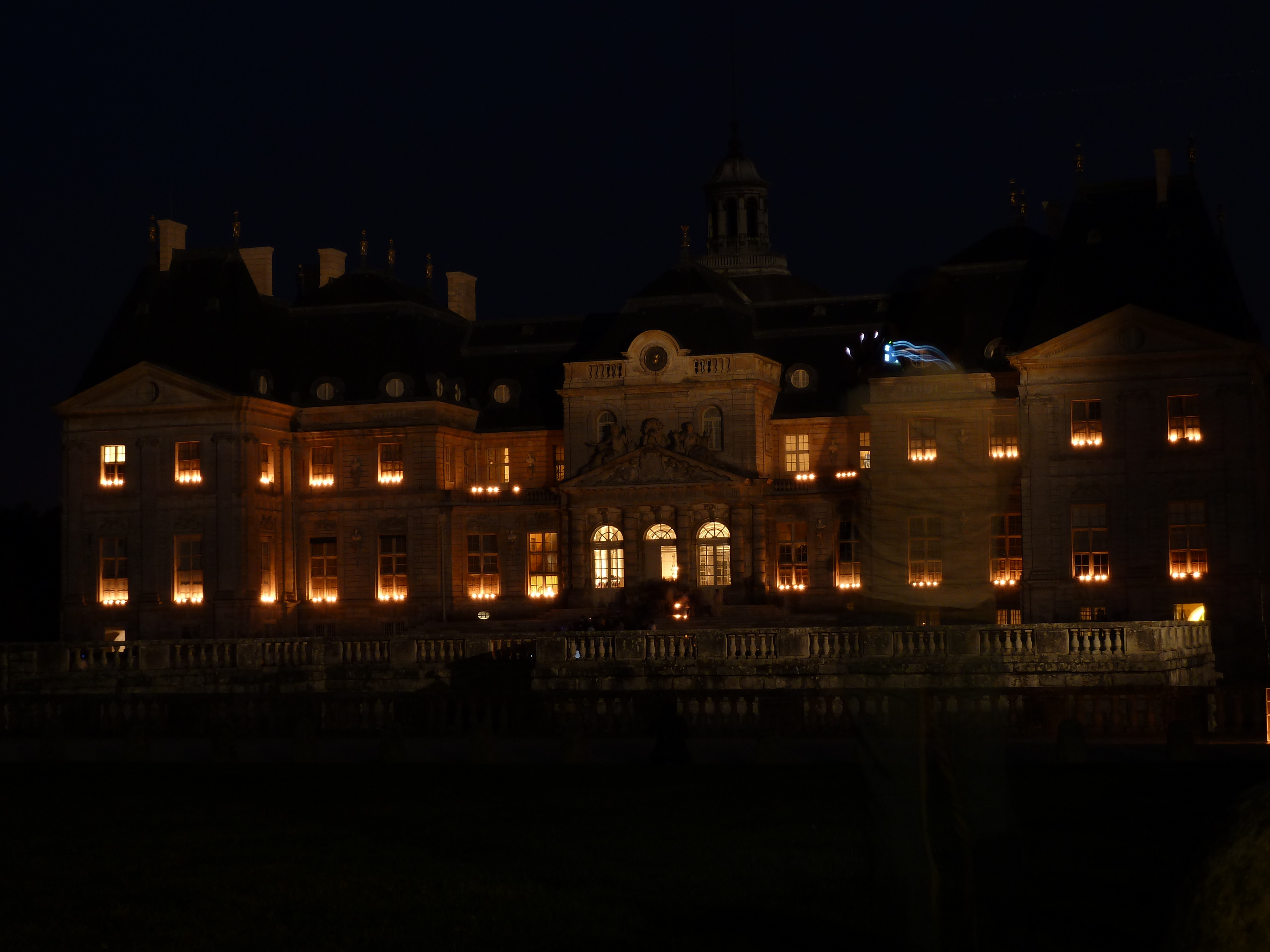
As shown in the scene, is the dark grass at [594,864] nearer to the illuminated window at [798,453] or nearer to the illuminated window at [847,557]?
the illuminated window at [847,557]

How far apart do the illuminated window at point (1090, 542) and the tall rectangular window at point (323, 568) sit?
2375 cm

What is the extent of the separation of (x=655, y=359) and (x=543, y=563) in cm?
780

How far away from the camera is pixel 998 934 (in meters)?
10.2

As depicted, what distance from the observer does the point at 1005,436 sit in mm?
56344

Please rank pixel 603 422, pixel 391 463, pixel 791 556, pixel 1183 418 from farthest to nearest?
pixel 391 463 → pixel 603 422 → pixel 791 556 → pixel 1183 418

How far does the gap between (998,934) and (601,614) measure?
147 feet

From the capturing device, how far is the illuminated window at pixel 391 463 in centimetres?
6184

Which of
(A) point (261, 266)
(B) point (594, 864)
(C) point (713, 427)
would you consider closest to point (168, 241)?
(A) point (261, 266)

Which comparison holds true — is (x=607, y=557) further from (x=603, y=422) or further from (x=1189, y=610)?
(x=1189, y=610)

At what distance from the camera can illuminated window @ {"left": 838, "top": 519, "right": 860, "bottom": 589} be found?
191 feet

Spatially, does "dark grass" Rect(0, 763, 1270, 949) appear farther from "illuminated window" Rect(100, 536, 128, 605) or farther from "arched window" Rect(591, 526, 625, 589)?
"illuminated window" Rect(100, 536, 128, 605)

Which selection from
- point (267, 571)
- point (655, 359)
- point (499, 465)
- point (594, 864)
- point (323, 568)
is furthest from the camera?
point (499, 465)

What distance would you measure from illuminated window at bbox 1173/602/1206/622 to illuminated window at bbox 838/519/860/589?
10368 millimetres

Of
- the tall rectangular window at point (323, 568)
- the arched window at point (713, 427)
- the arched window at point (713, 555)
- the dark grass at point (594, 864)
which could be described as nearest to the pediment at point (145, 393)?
the tall rectangular window at point (323, 568)
